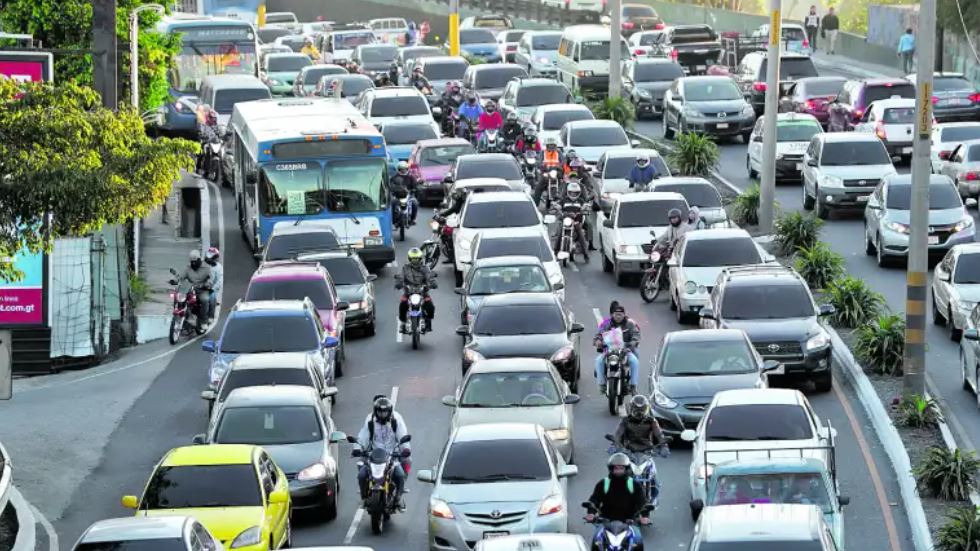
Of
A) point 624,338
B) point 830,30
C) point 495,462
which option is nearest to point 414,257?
point 624,338

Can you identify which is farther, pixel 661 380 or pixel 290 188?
pixel 290 188

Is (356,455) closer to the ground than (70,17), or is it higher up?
closer to the ground

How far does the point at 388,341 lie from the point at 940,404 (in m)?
10.2

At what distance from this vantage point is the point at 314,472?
24.2 meters

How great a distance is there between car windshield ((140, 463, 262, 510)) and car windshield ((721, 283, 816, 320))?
1088 cm

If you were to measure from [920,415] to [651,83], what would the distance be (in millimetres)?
34313

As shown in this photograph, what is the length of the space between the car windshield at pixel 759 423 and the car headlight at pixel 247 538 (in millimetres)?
5879

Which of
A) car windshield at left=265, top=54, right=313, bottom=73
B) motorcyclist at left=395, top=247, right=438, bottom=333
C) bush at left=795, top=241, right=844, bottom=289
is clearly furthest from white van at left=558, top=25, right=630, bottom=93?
motorcyclist at left=395, top=247, right=438, bottom=333

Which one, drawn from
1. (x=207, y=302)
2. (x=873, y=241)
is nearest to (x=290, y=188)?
(x=207, y=302)

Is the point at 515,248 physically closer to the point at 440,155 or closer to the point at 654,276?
the point at 654,276

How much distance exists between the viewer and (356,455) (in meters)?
23.8

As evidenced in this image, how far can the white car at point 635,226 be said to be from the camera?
38156 mm

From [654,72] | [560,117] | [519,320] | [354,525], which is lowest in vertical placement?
[354,525]

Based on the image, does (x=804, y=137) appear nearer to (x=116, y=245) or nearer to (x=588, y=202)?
(x=588, y=202)
